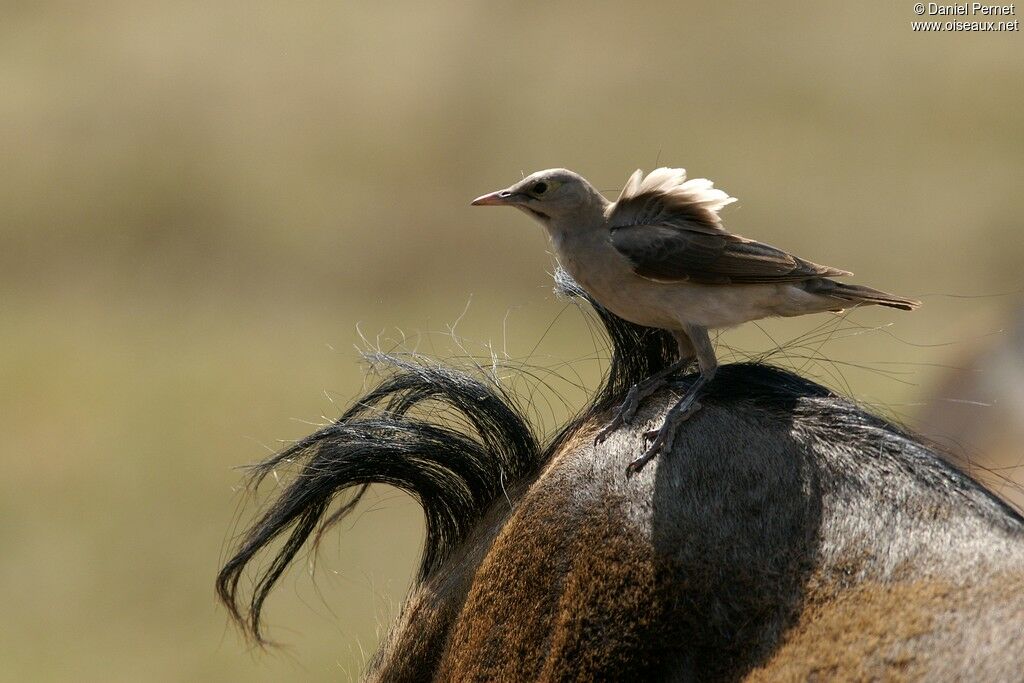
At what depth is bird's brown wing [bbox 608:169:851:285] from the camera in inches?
133

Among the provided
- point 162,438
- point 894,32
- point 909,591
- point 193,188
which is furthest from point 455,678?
point 894,32

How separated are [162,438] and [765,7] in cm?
1131

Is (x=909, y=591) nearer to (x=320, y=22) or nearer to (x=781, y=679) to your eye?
(x=781, y=679)

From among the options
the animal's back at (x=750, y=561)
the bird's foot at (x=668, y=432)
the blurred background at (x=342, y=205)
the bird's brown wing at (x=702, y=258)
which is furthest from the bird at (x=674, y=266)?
the blurred background at (x=342, y=205)

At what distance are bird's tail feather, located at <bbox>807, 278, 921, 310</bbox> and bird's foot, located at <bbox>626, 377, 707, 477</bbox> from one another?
51 centimetres

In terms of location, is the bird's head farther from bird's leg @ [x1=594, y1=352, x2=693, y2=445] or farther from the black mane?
bird's leg @ [x1=594, y1=352, x2=693, y2=445]

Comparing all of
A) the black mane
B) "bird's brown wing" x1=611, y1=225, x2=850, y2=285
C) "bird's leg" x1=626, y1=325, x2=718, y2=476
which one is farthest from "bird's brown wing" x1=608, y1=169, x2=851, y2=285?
the black mane

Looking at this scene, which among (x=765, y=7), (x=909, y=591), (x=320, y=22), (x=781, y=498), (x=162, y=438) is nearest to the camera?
(x=909, y=591)

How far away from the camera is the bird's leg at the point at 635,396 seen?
324 cm

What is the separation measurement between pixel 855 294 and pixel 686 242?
0.46 metres

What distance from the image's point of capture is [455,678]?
3.20 meters

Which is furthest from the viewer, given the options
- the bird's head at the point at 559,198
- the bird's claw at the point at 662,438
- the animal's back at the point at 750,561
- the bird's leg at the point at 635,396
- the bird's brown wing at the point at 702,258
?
the bird's head at the point at 559,198

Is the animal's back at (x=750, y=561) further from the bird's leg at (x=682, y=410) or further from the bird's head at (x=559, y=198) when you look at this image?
the bird's head at (x=559, y=198)

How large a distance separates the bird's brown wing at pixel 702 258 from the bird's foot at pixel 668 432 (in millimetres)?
324
